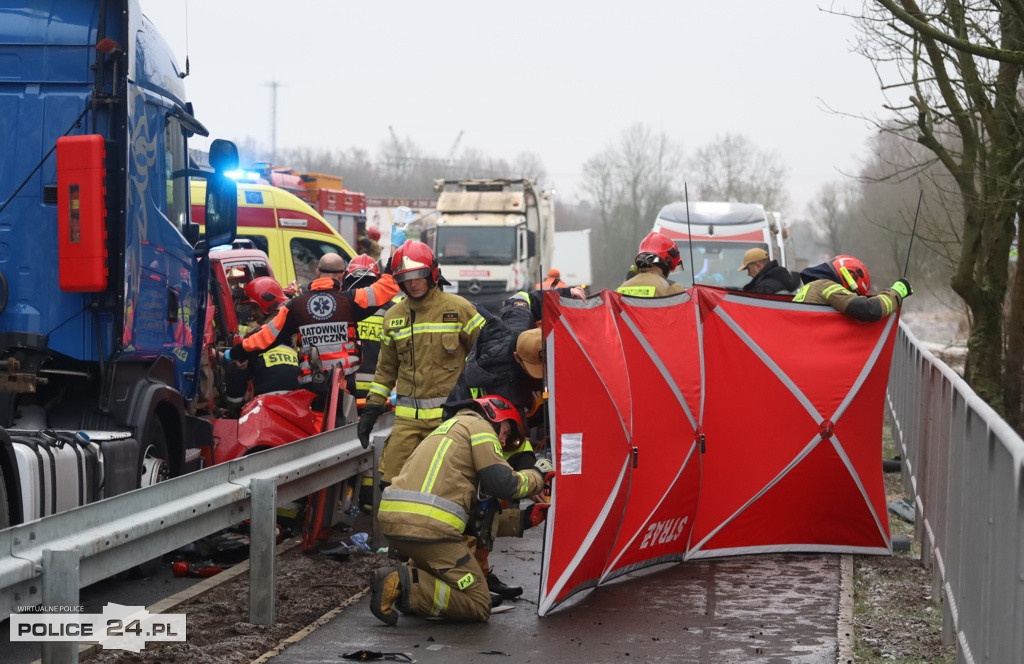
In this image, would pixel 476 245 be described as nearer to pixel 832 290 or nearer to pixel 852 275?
pixel 852 275

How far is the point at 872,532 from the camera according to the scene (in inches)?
338

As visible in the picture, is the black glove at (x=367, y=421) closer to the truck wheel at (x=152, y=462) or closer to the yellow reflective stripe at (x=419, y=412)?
the yellow reflective stripe at (x=419, y=412)

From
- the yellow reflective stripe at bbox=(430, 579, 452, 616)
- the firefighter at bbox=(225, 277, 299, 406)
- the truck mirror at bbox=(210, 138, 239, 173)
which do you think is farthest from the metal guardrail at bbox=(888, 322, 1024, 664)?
the truck mirror at bbox=(210, 138, 239, 173)

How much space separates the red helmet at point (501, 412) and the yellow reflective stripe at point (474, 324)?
771 mm

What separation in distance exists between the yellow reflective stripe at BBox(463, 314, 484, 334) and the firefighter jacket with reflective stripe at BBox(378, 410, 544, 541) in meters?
1.15

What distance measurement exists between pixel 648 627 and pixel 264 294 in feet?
18.6

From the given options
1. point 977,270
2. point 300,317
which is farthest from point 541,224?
A: point 300,317

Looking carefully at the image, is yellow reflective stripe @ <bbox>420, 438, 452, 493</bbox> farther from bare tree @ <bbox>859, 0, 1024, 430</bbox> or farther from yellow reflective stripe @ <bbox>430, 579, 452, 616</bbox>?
bare tree @ <bbox>859, 0, 1024, 430</bbox>

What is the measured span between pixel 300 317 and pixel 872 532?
4.35 m

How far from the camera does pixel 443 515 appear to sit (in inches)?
265

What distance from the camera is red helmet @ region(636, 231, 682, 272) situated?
371 inches

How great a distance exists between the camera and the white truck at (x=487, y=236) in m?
32.2

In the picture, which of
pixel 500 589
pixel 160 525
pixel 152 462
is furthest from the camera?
pixel 152 462

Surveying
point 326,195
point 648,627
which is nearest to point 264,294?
point 648,627
